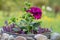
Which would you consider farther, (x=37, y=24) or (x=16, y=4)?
(x=16, y=4)

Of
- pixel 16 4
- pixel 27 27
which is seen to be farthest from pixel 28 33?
pixel 16 4

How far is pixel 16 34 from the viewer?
102 centimetres

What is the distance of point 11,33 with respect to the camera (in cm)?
104

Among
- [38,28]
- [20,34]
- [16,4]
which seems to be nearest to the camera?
[20,34]

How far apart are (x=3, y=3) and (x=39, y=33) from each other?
11.4ft

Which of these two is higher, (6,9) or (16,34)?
(16,34)

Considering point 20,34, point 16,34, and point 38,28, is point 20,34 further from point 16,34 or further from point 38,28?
point 38,28

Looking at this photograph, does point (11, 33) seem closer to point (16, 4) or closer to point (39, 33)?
point (39, 33)

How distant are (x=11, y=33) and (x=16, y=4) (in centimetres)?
Answer: 333

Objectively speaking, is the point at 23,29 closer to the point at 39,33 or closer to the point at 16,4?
the point at 39,33

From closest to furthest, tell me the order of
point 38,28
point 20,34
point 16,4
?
point 20,34 < point 38,28 < point 16,4

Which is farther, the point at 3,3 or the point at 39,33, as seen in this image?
the point at 3,3

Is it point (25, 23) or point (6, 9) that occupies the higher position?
point (25, 23)

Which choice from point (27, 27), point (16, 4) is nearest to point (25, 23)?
point (27, 27)
